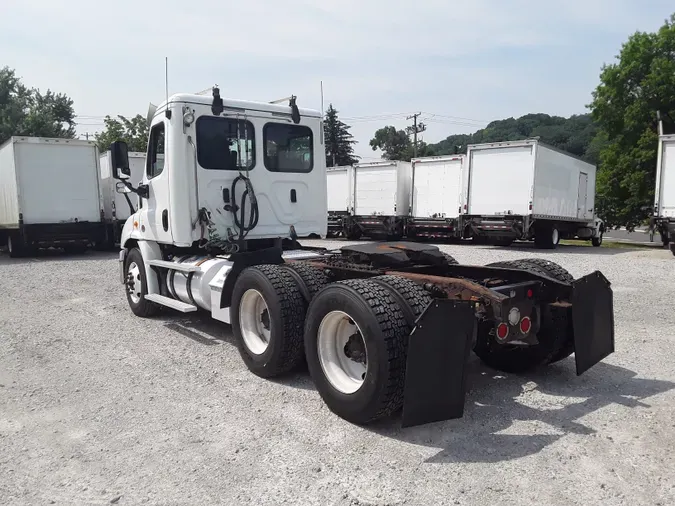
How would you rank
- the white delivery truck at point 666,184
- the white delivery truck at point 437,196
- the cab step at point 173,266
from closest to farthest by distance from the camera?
the cab step at point 173,266
the white delivery truck at point 666,184
the white delivery truck at point 437,196

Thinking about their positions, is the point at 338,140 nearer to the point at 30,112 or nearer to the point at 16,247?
the point at 30,112

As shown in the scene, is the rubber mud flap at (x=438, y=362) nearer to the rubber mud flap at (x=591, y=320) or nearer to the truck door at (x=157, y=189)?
the rubber mud flap at (x=591, y=320)

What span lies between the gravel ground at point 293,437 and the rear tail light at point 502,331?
2.05 ft

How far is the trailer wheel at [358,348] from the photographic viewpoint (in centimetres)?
365

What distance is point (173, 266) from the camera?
268 inches

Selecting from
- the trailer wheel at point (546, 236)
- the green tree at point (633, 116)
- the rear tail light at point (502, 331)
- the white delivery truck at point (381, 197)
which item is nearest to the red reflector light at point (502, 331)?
the rear tail light at point (502, 331)

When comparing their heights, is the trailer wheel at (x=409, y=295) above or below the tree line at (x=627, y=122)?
below

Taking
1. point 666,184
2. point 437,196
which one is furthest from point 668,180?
point 437,196

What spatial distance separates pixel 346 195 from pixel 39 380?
21.1 metres

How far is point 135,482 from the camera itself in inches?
128

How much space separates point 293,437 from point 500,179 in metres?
16.3

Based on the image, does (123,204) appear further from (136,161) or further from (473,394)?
(473,394)

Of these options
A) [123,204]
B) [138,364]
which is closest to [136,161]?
[123,204]

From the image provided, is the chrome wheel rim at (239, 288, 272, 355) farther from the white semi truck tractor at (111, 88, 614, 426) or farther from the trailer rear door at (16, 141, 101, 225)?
the trailer rear door at (16, 141, 101, 225)
